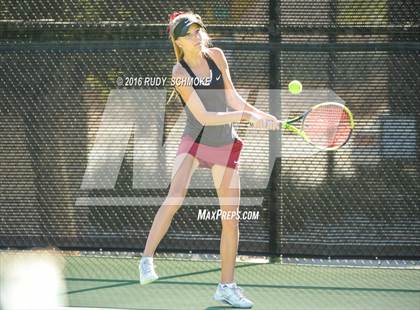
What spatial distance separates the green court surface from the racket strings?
1.05 m

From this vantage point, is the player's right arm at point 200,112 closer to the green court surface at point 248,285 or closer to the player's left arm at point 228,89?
the player's left arm at point 228,89

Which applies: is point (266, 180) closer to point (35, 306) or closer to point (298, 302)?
point (298, 302)

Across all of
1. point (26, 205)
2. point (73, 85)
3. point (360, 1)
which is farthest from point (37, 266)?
point (360, 1)

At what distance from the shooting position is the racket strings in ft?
18.4

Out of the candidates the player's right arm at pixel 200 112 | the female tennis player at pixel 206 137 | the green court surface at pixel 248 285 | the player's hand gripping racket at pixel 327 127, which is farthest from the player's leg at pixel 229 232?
the player's hand gripping racket at pixel 327 127

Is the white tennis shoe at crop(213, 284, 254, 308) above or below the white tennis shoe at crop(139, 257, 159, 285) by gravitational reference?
below

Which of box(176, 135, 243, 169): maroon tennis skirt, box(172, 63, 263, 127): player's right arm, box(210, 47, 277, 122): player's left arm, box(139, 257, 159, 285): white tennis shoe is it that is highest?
box(210, 47, 277, 122): player's left arm

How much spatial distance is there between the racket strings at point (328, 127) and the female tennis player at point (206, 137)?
77 centimetres

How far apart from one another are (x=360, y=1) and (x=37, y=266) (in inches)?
133

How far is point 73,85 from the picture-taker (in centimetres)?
679

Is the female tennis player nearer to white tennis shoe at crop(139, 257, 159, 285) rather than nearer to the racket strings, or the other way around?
white tennis shoe at crop(139, 257, 159, 285)

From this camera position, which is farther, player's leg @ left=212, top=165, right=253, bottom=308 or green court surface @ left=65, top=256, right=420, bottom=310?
green court surface @ left=65, top=256, right=420, bottom=310

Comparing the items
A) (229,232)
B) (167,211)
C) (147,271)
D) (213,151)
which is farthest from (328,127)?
(147,271)

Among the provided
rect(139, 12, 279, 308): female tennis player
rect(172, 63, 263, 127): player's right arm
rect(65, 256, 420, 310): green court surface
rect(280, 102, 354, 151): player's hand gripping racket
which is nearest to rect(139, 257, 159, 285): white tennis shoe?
rect(139, 12, 279, 308): female tennis player
